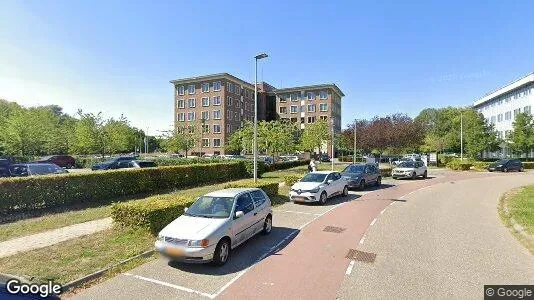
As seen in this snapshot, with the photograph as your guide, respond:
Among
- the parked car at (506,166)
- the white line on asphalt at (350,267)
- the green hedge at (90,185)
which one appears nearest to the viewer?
the white line on asphalt at (350,267)

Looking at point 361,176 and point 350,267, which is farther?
point 361,176

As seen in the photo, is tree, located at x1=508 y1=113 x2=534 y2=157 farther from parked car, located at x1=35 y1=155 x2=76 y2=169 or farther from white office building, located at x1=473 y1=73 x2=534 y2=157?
parked car, located at x1=35 y1=155 x2=76 y2=169

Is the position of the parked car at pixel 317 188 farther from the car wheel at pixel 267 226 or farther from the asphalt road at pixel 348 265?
the car wheel at pixel 267 226

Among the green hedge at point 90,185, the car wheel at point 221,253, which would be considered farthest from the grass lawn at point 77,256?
the green hedge at point 90,185

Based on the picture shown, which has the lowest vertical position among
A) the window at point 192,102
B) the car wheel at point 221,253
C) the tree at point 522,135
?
the car wheel at point 221,253

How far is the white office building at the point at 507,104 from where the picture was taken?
56188 mm

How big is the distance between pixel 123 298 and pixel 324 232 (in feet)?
21.8

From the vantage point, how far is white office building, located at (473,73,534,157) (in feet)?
184

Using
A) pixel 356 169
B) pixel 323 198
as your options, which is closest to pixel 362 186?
pixel 356 169

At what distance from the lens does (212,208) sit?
29.6ft

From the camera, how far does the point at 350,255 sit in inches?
339

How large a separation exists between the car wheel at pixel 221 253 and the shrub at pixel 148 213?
3149 millimetres

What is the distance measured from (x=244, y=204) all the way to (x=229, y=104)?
2454 inches

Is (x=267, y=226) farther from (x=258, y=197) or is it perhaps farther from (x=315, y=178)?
(x=315, y=178)
